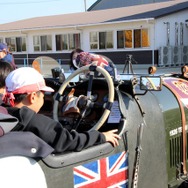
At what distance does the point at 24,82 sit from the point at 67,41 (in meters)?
22.6

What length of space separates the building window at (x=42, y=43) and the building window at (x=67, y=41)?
755 mm

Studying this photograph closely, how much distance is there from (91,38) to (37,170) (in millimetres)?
21855

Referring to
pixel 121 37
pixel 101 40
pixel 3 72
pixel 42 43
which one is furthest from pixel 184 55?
pixel 3 72

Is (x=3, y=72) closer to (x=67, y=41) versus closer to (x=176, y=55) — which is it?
(x=176, y=55)

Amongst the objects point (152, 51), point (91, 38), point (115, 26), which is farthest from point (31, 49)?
point (152, 51)

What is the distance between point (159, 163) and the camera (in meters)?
2.94

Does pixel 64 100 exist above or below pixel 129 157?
above

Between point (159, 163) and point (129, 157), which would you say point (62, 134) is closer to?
point (129, 157)

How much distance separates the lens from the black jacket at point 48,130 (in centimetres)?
216

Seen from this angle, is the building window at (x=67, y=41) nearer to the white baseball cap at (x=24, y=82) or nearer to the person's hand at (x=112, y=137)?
the person's hand at (x=112, y=137)

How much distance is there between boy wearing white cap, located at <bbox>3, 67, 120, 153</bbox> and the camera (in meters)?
2.18

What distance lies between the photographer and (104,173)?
2520mm

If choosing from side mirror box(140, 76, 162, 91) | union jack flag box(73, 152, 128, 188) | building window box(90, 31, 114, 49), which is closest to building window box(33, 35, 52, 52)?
building window box(90, 31, 114, 49)

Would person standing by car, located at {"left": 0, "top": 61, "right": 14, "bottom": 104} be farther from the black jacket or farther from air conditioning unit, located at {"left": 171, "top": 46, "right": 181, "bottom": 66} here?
air conditioning unit, located at {"left": 171, "top": 46, "right": 181, "bottom": 66}
